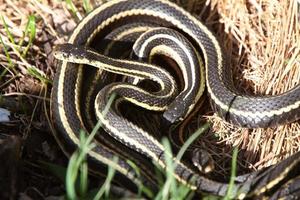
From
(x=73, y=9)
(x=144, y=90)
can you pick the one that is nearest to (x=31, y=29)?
(x=73, y=9)

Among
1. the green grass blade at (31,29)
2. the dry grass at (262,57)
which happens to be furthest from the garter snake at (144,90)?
the green grass blade at (31,29)

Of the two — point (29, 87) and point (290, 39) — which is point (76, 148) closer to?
point (29, 87)

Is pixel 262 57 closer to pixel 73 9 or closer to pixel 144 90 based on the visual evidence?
pixel 144 90

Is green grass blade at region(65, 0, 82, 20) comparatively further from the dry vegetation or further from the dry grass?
the dry grass

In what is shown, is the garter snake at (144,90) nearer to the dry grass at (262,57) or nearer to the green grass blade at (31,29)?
Answer: the dry grass at (262,57)

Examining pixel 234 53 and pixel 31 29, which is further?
pixel 234 53

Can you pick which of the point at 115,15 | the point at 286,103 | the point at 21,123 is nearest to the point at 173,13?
the point at 115,15

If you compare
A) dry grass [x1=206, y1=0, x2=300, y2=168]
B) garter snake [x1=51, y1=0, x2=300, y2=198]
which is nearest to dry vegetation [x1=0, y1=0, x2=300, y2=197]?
dry grass [x1=206, y1=0, x2=300, y2=168]
